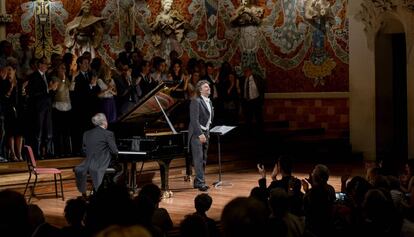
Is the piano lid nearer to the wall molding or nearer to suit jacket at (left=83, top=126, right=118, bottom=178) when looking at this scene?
suit jacket at (left=83, top=126, right=118, bottom=178)

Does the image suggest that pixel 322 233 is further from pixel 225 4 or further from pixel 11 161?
pixel 225 4

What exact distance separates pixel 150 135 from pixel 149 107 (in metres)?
0.37

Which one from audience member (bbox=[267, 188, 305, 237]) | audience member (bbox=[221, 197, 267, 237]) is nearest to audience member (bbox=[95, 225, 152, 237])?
audience member (bbox=[221, 197, 267, 237])

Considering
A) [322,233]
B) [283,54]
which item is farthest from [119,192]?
[283,54]

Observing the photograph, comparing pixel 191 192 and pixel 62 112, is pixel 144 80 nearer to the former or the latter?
pixel 62 112

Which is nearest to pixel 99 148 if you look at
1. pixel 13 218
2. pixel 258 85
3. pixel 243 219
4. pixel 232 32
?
pixel 13 218

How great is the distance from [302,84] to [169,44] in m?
2.75

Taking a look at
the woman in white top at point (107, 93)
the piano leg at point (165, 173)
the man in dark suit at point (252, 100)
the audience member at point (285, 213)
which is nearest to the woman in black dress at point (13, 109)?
the woman in white top at point (107, 93)

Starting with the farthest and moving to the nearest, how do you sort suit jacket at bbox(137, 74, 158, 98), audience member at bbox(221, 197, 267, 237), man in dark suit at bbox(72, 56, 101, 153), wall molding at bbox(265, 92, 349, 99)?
wall molding at bbox(265, 92, 349, 99) → suit jacket at bbox(137, 74, 158, 98) → man in dark suit at bbox(72, 56, 101, 153) → audience member at bbox(221, 197, 267, 237)

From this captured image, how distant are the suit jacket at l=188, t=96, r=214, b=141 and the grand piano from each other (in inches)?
10.6

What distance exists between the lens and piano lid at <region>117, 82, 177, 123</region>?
26.8 ft

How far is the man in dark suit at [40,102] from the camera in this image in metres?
9.48

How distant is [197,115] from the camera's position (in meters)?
8.99

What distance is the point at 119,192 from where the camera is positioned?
3.42m
